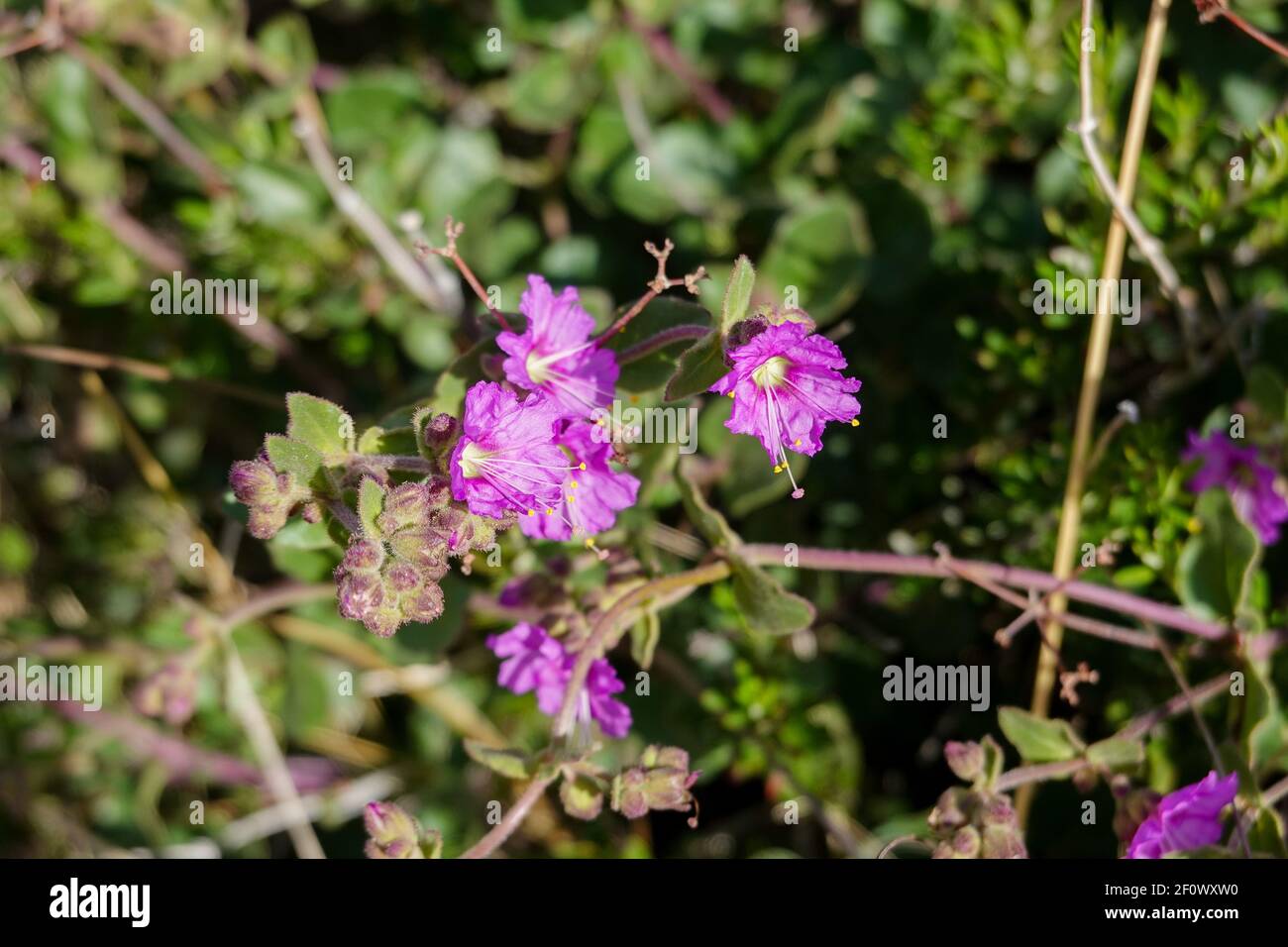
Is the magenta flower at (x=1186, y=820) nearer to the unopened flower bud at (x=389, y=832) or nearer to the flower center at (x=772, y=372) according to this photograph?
the flower center at (x=772, y=372)

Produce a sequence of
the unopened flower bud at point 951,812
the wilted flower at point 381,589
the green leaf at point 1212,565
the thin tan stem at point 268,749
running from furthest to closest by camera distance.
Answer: the thin tan stem at point 268,749 → the green leaf at point 1212,565 → the unopened flower bud at point 951,812 → the wilted flower at point 381,589

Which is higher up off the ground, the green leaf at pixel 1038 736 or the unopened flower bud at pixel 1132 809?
the green leaf at pixel 1038 736

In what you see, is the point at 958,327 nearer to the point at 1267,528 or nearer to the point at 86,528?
the point at 1267,528

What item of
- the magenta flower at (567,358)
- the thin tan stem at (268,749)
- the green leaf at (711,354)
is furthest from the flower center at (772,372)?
the thin tan stem at (268,749)

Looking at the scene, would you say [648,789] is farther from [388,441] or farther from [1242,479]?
[1242,479]

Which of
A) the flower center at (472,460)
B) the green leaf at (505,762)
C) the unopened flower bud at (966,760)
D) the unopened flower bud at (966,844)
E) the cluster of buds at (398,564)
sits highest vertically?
the flower center at (472,460)

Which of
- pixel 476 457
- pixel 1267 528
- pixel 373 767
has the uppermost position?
pixel 476 457

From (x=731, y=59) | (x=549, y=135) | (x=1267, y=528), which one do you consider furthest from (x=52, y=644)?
(x=1267, y=528)
